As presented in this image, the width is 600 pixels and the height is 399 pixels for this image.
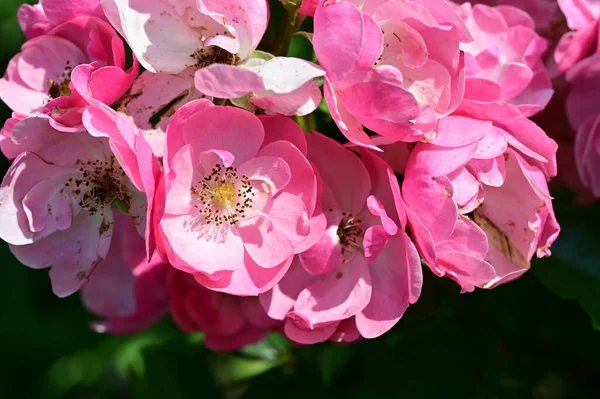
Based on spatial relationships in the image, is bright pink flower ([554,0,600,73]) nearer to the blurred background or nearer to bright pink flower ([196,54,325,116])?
the blurred background

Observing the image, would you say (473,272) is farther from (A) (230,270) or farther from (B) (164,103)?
(B) (164,103)

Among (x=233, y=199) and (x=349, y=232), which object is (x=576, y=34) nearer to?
(x=349, y=232)

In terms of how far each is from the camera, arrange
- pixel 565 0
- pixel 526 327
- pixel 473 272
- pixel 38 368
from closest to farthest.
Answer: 1. pixel 473 272
2. pixel 565 0
3. pixel 526 327
4. pixel 38 368

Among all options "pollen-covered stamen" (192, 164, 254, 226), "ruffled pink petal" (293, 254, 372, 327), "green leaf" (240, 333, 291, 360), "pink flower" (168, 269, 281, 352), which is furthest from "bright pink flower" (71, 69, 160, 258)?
"green leaf" (240, 333, 291, 360)

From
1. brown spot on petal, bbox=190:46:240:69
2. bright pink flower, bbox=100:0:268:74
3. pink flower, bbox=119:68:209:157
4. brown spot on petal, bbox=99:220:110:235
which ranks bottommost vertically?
brown spot on petal, bbox=99:220:110:235

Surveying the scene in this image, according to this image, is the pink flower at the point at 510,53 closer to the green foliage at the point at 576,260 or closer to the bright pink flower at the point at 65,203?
the green foliage at the point at 576,260

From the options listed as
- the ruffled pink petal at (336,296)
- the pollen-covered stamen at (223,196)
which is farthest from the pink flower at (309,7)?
the ruffled pink petal at (336,296)

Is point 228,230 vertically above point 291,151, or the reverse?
point 291,151

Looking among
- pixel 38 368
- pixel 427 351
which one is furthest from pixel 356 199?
pixel 38 368
